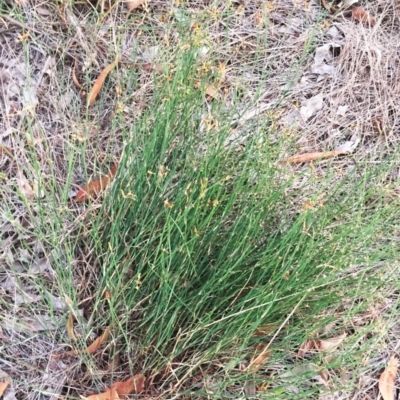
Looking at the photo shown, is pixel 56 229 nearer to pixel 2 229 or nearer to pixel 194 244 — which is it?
pixel 2 229

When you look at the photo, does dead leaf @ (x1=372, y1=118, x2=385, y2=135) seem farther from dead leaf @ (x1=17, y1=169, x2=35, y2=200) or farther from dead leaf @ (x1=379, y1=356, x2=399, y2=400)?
dead leaf @ (x1=17, y1=169, x2=35, y2=200)

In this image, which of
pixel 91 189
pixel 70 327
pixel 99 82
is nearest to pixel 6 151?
pixel 91 189

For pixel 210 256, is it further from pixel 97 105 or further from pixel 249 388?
pixel 97 105

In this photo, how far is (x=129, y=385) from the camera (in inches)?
56.7

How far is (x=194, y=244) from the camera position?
135 centimetres

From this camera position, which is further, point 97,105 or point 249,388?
point 97,105

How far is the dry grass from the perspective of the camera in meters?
1.46

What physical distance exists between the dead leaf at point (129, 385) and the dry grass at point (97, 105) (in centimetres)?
→ 6

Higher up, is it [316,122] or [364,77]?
[364,77]

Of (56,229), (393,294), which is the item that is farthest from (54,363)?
(393,294)

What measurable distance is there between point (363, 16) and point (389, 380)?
138 cm

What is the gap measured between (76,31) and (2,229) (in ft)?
2.35

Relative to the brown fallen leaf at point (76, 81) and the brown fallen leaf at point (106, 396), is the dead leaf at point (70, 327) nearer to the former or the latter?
the brown fallen leaf at point (106, 396)

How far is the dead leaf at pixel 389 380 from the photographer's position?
5.32 feet
